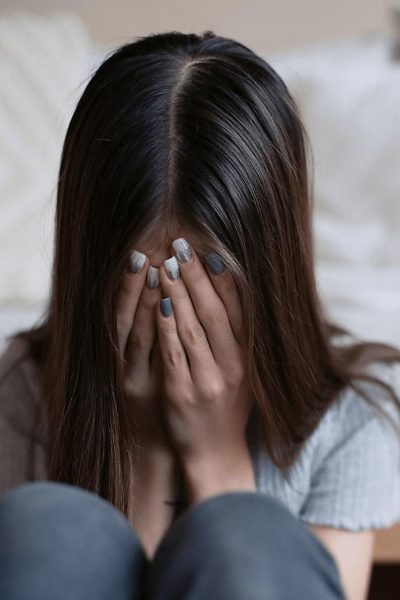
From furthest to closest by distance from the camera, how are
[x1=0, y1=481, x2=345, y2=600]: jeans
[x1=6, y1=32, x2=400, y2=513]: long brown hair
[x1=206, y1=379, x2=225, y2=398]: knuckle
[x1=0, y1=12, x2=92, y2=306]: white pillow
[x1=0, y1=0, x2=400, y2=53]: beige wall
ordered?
[x1=0, y1=0, x2=400, y2=53]: beige wall, [x1=0, y1=12, x2=92, y2=306]: white pillow, [x1=206, y1=379, x2=225, y2=398]: knuckle, [x1=6, y1=32, x2=400, y2=513]: long brown hair, [x1=0, y1=481, x2=345, y2=600]: jeans

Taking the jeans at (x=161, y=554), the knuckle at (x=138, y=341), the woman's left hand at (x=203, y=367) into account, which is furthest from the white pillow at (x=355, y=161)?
the jeans at (x=161, y=554)

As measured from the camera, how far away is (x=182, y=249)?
0.79 m

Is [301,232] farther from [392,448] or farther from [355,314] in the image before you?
[355,314]

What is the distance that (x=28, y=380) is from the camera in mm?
1005

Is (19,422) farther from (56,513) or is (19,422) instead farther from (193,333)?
(56,513)

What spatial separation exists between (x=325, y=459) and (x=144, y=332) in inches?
10.3

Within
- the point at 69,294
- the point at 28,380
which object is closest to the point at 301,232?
the point at 69,294

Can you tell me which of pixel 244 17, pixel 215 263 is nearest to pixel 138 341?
pixel 215 263

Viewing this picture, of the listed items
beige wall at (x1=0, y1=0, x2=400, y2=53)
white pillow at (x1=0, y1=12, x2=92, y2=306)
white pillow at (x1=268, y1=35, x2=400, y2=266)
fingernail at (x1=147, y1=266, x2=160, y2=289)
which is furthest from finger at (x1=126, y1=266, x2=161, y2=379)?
beige wall at (x1=0, y1=0, x2=400, y2=53)

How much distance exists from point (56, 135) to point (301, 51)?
50 centimetres

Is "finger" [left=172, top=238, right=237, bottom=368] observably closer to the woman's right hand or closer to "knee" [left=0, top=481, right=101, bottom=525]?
the woman's right hand

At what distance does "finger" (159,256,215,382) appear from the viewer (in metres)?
0.81

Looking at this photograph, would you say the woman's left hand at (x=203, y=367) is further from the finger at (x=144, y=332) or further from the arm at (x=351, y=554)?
the arm at (x=351, y=554)

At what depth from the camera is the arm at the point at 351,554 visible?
Result: 2.98 feet
